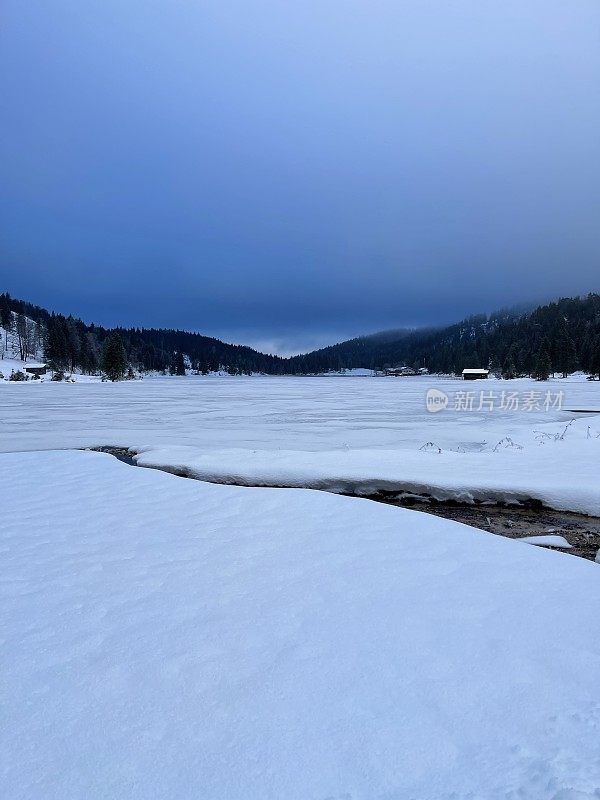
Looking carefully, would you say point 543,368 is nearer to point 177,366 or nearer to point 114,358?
point 114,358

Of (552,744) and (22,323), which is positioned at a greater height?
(22,323)

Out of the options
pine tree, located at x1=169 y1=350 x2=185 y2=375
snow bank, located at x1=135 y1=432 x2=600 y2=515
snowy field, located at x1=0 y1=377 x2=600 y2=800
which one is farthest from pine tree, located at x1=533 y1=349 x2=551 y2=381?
pine tree, located at x1=169 y1=350 x2=185 y2=375

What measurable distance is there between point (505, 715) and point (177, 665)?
5.74 ft

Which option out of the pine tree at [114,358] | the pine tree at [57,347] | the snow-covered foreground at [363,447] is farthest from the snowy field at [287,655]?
the pine tree at [57,347]

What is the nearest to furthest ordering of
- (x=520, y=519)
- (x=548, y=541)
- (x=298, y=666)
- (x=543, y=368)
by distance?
(x=298, y=666), (x=548, y=541), (x=520, y=519), (x=543, y=368)

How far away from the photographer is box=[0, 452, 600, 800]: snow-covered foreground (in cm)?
172

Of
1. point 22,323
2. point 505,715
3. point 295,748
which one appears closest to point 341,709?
point 295,748

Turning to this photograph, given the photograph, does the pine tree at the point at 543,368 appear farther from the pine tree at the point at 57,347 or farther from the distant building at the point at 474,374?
the pine tree at the point at 57,347

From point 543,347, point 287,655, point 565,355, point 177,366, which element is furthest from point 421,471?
point 177,366

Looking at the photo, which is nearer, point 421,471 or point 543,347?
point 421,471

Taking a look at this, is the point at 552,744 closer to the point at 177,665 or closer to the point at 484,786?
the point at 484,786

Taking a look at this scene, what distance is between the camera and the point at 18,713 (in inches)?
80.8

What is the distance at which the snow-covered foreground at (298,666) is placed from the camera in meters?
1.72

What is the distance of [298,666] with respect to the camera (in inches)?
92.4
